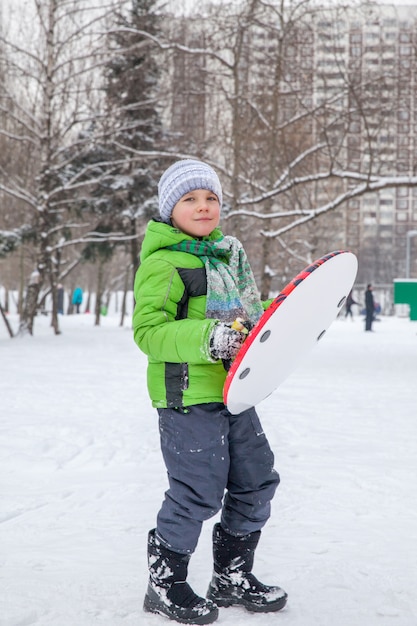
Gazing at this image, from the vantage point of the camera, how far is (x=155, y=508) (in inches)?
148

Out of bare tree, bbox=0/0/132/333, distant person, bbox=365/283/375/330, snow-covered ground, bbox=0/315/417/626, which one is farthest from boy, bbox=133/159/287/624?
distant person, bbox=365/283/375/330

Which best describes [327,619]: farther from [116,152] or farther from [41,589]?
[116,152]

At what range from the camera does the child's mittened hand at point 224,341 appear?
2.25 m

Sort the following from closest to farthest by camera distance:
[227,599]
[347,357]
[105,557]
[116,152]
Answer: [227,599] < [105,557] < [347,357] < [116,152]

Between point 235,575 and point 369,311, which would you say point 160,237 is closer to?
point 235,575

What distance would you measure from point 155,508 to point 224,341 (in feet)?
5.97

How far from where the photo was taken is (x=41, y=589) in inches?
103

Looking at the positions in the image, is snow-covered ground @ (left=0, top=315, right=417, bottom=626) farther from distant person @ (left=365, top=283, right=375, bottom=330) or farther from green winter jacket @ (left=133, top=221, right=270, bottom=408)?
distant person @ (left=365, top=283, right=375, bottom=330)

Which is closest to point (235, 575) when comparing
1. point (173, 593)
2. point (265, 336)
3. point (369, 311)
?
point (173, 593)

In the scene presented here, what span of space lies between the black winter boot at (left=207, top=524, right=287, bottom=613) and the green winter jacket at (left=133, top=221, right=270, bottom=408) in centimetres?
57

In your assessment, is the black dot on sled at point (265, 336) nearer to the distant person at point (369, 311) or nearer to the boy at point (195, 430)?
the boy at point (195, 430)

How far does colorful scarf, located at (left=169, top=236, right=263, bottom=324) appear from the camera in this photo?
98.0 inches

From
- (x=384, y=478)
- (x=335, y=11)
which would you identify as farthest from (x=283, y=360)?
(x=335, y=11)

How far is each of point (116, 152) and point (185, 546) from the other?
18321 mm
